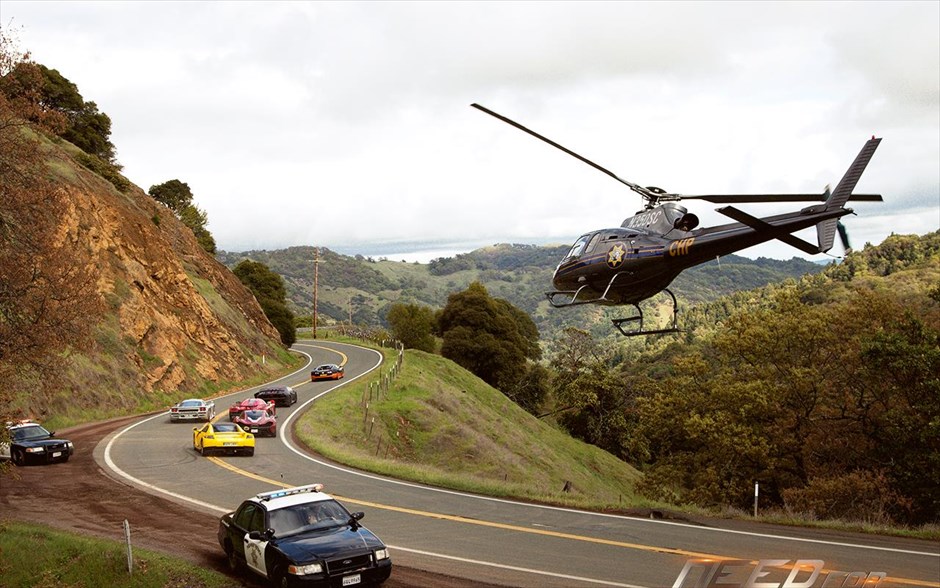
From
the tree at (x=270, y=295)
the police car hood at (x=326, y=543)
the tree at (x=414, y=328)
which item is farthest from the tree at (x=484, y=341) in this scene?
the police car hood at (x=326, y=543)

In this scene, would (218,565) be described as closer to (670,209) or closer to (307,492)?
(307,492)

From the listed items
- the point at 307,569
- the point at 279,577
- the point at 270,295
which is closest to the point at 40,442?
the point at 279,577

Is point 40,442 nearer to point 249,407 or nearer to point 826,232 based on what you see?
point 249,407

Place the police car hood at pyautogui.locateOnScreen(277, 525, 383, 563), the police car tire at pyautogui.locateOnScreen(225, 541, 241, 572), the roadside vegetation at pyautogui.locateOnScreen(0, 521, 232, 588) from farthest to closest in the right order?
the police car tire at pyautogui.locateOnScreen(225, 541, 241, 572)
the roadside vegetation at pyautogui.locateOnScreen(0, 521, 232, 588)
the police car hood at pyautogui.locateOnScreen(277, 525, 383, 563)

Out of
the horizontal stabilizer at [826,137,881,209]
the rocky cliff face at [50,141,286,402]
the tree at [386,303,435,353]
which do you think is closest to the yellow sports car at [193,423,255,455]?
the rocky cliff face at [50,141,286,402]

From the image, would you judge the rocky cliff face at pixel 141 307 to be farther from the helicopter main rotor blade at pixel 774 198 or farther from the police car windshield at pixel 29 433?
the helicopter main rotor blade at pixel 774 198

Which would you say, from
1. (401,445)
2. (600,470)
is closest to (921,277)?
(600,470)

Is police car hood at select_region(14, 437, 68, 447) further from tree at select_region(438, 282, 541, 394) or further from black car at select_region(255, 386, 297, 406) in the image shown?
tree at select_region(438, 282, 541, 394)
